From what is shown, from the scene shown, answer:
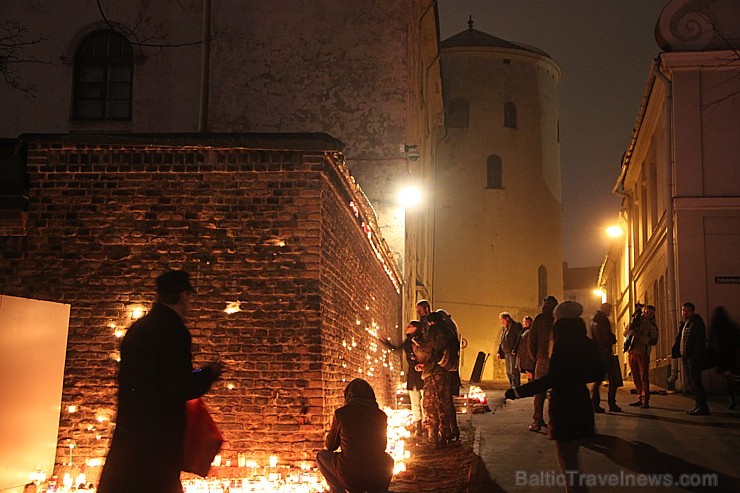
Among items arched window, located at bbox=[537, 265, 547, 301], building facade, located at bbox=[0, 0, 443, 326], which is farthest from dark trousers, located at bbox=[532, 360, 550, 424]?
arched window, located at bbox=[537, 265, 547, 301]

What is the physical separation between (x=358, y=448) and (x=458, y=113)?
116ft

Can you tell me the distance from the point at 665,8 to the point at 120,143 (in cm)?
1573

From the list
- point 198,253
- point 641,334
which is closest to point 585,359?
point 198,253

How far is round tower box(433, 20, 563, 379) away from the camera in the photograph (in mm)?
39469

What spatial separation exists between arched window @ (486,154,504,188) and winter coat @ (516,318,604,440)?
1347 inches

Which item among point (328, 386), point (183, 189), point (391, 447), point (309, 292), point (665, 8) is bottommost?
point (391, 447)

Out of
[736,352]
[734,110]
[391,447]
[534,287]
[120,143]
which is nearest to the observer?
[120,143]

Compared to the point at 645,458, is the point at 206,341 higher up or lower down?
higher up

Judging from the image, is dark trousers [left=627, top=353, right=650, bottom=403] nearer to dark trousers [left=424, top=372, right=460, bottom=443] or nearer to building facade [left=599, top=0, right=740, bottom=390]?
building facade [left=599, top=0, right=740, bottom=390]

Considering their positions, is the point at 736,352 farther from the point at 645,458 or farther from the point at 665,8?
the point at 665,8

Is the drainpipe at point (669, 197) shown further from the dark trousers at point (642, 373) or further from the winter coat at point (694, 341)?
the winter coat at point (694, 341)

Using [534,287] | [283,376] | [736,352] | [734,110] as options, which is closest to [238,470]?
[283,376]

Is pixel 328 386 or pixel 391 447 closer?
pixel 328 386

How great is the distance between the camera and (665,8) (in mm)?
20344
